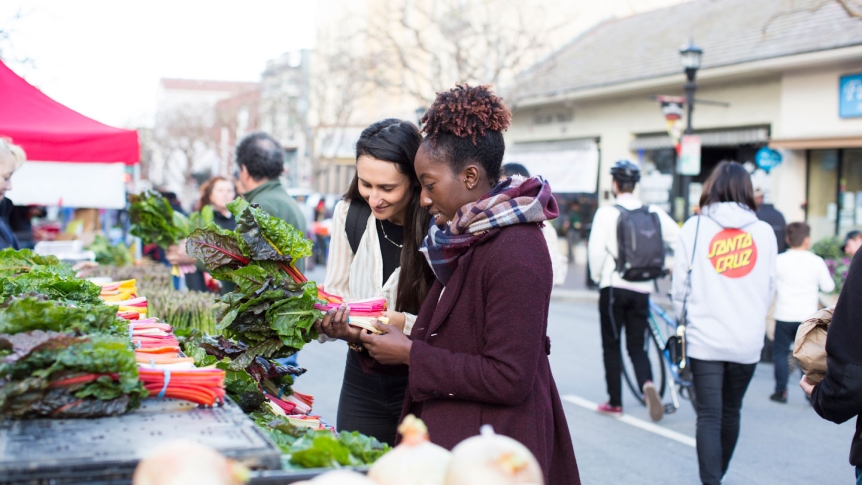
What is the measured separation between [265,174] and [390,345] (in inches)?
137

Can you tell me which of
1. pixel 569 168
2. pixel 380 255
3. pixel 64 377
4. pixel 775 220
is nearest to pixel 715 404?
pixel 380 255

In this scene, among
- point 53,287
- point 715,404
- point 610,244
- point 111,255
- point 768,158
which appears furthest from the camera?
point 768,158

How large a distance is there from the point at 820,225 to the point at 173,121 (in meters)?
47.5

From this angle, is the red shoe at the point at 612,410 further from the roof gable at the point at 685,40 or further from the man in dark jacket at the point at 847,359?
the roof gable at the point at 685,40

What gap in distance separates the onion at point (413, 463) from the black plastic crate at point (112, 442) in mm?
284

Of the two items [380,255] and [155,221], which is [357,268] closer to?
[380,255]

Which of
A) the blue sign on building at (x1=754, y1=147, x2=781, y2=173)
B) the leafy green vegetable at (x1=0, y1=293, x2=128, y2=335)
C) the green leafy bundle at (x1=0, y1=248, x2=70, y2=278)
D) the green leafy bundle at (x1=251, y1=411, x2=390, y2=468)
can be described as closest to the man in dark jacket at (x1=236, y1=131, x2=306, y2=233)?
the green leafy bundle at (x1=0, y1=248, x2=70, y2=278)

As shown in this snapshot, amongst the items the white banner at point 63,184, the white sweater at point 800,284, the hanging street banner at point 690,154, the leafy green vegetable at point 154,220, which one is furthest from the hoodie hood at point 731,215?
the hanging street banner at point 690,154

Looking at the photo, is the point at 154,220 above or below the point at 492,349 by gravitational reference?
above

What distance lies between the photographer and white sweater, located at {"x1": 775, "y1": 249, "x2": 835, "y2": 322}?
8117 millimetres

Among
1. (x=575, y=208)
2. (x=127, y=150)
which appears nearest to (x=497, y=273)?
(x=127, y=150)

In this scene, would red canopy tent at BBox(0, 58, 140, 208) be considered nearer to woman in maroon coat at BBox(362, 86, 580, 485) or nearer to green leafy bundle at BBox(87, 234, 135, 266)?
green leafy bundle at BBox(87, 234, 135, 266)

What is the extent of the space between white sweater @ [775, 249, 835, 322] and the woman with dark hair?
6.07m

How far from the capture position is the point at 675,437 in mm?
6652
